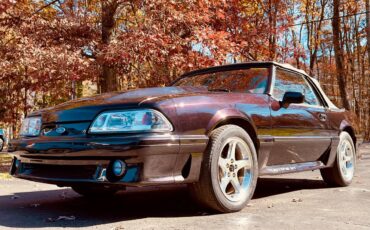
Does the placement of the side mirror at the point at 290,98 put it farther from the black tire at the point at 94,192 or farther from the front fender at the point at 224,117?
the black tire at the point at 94,192

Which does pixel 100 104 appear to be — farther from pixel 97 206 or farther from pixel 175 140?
pixel 97 206

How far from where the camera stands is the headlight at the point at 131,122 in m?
3.21

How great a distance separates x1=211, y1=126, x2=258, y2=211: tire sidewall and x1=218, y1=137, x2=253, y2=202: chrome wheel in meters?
0.03

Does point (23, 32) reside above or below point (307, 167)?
above

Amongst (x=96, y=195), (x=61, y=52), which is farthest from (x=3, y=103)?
(x=96, y=195)

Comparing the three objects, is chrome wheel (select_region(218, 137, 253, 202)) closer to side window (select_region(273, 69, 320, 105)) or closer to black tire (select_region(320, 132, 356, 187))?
side window (select_region(273, 69, 320, 105))

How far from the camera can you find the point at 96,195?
456 cm

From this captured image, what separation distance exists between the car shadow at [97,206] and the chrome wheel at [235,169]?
293 millimetres

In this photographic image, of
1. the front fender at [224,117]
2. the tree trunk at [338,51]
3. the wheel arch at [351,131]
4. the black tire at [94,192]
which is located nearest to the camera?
the front fender at [224,117]

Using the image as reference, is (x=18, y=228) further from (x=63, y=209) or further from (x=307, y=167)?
(x=307, y=167)

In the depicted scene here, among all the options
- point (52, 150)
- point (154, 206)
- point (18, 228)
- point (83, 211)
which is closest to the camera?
point (18, 228)

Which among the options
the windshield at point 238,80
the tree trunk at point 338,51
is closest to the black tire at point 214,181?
the windshield at point 238,80

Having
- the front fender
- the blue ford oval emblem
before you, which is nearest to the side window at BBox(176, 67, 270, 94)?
the front fender

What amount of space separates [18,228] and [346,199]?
301cm
